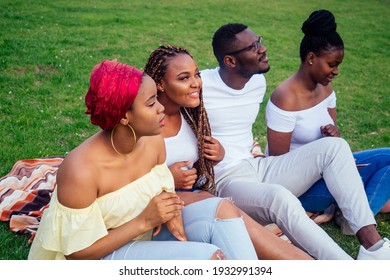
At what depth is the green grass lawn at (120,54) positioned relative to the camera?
6.32m

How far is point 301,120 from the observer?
4816mm

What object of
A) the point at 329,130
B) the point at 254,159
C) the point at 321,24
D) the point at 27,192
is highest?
the point at 321,24

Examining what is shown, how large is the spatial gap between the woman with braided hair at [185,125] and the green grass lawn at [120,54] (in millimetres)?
1355

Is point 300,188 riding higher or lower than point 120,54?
higher

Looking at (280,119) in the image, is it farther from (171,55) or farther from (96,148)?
(96,148)

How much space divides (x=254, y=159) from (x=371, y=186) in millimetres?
1058

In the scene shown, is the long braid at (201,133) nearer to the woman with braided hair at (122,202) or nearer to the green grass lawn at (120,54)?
the woman with braided hair at (122,202)

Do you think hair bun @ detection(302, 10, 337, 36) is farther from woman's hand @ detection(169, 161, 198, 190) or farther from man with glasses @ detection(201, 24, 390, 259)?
woman's hand @ detection(169, 161, 198, 190)

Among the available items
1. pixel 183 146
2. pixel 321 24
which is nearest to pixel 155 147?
pixel 183 146

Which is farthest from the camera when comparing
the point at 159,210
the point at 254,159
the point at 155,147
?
the point at 254,159

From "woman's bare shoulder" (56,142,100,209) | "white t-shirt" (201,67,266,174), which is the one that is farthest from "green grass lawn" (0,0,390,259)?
"woman's bare shoulder" (56,142,100,209)

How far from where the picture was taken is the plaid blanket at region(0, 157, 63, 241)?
4.35 meters

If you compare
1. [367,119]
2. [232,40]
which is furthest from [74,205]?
[367,119]

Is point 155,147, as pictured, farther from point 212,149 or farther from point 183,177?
point 212,149
